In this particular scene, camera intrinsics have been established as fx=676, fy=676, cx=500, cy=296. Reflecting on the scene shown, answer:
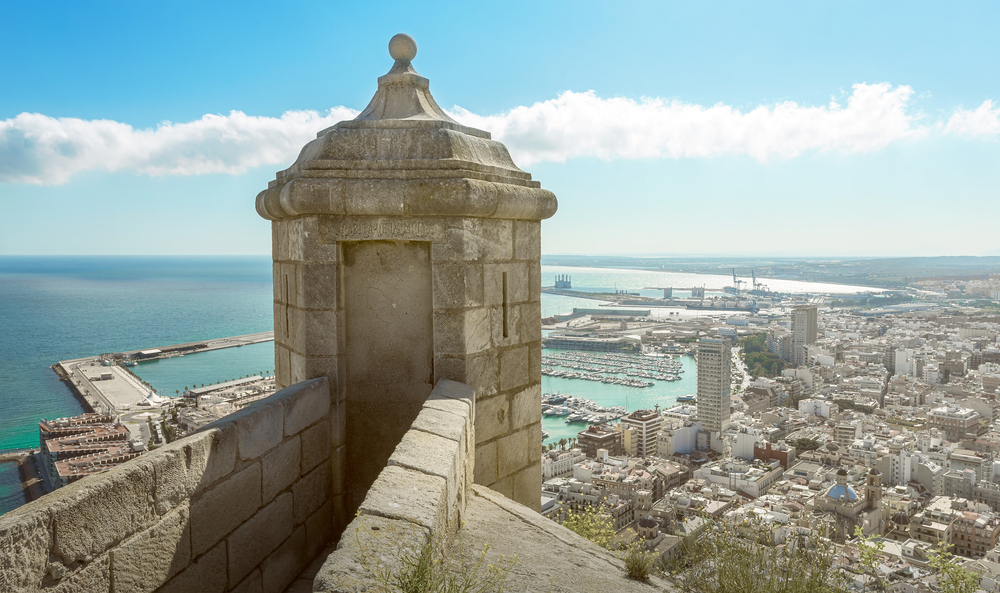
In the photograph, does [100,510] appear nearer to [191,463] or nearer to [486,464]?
[191,463]

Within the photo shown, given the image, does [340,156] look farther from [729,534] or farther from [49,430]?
[49,430]

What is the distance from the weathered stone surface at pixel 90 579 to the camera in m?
1.46

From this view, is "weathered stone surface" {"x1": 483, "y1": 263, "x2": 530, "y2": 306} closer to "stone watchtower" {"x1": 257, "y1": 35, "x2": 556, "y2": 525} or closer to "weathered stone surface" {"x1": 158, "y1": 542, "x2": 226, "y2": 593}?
"stone watchtower" {"x1": 257, "y1": 35, "x2": 556, "y2": 525}

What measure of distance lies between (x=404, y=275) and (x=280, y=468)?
0.96m

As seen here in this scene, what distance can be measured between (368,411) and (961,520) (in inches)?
956

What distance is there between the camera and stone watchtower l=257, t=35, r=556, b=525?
2785mm

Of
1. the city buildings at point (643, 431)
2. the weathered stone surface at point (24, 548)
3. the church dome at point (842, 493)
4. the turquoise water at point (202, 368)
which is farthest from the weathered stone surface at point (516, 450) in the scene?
the turquoise water at point (202, 368)

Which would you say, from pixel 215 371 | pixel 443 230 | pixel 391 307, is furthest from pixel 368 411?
pixel 215 371

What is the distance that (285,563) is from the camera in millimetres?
2453

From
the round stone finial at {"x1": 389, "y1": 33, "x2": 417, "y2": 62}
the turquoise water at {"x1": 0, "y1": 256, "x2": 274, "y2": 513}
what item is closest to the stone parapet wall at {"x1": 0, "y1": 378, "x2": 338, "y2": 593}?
the round stone finial at {"x1": 389, "y1": 33, "x2": 417, "y2": 62}

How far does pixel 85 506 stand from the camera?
151cm

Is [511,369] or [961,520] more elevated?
[511,369]

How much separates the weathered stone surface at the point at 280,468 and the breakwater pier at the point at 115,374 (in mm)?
31353

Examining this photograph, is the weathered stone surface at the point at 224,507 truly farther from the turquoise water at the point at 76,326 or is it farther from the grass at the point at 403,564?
Result: the turquoise water at the point at 76,326
